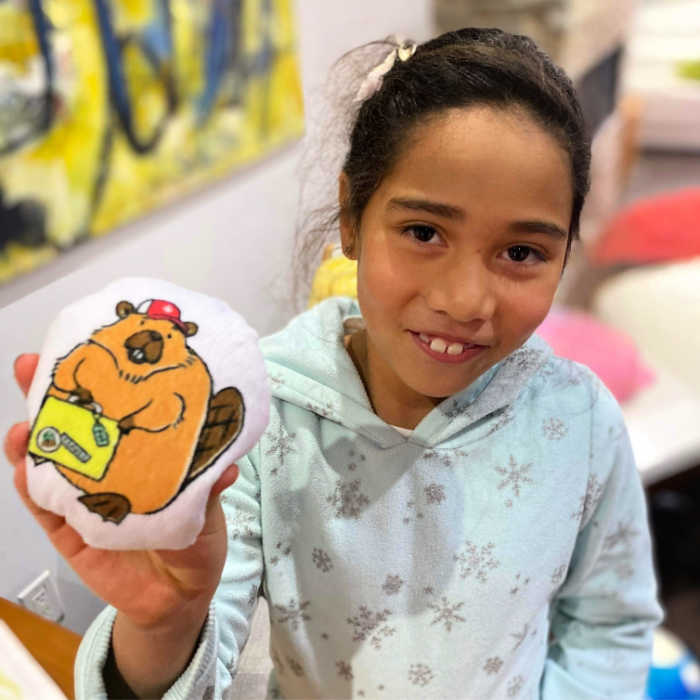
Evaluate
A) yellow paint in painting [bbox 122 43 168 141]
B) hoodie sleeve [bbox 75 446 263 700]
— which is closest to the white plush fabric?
hoodie sleeve [bbox 75 446 263 700]

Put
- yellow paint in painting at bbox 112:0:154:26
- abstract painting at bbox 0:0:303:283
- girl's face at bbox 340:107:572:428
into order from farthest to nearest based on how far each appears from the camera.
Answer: yellow paint in painting at bbox 112:0:154:26 < abstract painting at bbox 0:0:303:283 < girl's face at bbox 340:107:572:428

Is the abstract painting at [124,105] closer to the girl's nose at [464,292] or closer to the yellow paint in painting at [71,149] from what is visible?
the yellow paint in painting at [71,149]

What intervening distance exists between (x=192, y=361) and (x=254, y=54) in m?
0.82

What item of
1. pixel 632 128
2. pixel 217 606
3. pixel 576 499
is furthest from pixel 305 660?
pixel 632 128

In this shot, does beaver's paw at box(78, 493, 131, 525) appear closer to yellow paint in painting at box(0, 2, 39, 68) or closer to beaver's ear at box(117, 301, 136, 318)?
beaver's ear at box(117, 301, 136, 318)

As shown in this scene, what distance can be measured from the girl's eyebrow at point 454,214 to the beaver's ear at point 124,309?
0.21m

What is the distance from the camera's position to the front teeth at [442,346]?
20.5 inches

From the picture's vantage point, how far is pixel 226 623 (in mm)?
522

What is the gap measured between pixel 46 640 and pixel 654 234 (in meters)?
1.98

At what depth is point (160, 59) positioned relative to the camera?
921 mm

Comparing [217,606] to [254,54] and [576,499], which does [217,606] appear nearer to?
[576,499]

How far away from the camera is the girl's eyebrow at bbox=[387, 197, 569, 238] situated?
486mm

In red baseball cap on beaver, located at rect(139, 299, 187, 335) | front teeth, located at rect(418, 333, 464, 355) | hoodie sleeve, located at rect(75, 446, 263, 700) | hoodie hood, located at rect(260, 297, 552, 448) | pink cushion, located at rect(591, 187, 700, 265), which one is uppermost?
red baseball cap on beaver, located at rect(139, 299, 187, 335)

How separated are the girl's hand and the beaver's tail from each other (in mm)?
16
